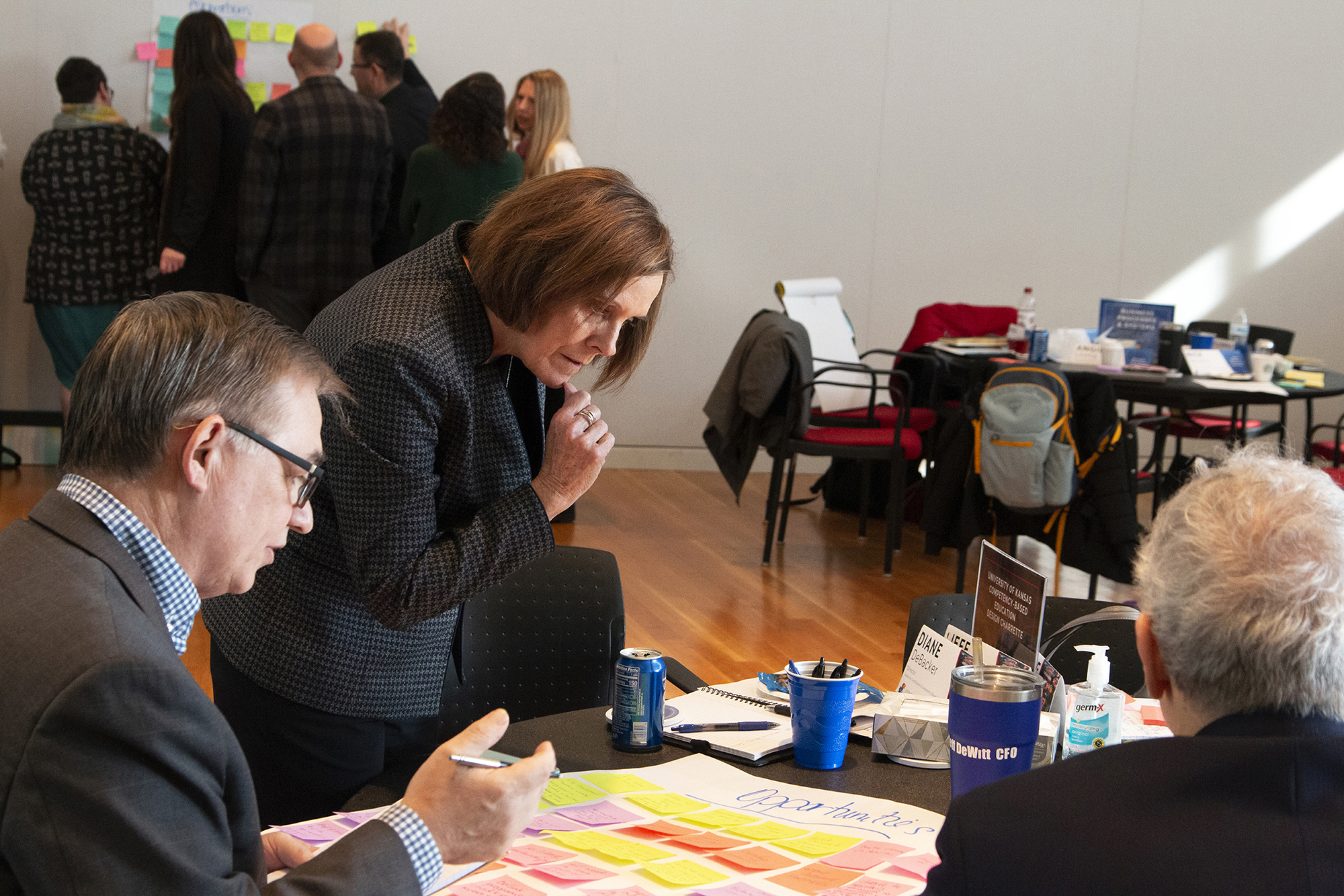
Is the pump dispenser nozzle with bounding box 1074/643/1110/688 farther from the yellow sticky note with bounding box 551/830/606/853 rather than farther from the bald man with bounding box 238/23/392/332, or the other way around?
the bald man with bounding box 238/23/392/332

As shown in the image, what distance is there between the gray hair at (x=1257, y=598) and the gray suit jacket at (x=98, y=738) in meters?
0.74

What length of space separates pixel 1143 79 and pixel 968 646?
6593 millimetres

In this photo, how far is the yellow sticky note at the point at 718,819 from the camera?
137cm

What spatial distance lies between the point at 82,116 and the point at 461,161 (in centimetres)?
193

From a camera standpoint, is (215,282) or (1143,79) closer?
(215,282)

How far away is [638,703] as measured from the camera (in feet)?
5.17

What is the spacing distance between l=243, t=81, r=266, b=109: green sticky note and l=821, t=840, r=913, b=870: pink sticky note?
584 centimetres

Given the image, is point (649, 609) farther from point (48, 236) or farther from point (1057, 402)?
point (48, 236)

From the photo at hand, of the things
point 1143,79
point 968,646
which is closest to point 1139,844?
point 968,646

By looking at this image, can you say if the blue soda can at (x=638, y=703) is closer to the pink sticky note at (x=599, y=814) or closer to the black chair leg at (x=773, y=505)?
the pink sticky note at (x=599, y=814)

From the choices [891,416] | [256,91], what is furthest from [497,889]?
[256,91]

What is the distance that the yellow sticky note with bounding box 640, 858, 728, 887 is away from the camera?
3.97 feet

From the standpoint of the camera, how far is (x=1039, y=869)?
88cm

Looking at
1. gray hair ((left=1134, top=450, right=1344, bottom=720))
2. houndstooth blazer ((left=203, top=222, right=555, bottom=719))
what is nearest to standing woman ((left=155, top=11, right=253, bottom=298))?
houndstooth blazer ((left=203, top=222, right=555, bottom=719))
